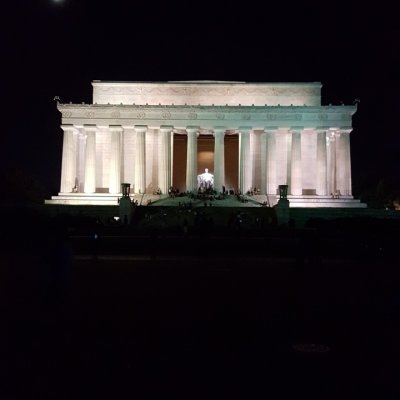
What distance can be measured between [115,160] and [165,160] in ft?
22.0

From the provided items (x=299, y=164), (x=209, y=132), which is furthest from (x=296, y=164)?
(x=209, y=132)

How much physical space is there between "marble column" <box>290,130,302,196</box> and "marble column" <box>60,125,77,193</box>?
29028 millimetres

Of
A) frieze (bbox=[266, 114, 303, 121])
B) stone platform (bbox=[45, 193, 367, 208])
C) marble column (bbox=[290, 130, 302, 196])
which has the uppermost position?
frieze (bbox=[266, 114, 303, 121])

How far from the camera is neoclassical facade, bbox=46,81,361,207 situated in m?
75.4

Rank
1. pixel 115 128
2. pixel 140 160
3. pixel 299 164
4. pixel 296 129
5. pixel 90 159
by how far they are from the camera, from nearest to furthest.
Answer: pixel 296 129 → pixel 299 164 → pixel 115 128 → pixel 140 160 → pixel 90 159

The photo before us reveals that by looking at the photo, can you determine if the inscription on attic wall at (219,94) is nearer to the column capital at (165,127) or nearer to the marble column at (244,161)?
the column capital at (165,127)

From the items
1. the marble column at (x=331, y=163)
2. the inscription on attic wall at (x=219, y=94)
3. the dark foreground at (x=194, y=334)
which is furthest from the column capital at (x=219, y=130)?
the dark foreground at (x=194, y=334)

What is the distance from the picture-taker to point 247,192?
74688 millimetres

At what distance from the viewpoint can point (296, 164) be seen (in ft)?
249

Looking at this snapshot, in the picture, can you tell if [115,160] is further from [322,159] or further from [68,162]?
[322,159]

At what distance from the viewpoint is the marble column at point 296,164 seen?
7575cm

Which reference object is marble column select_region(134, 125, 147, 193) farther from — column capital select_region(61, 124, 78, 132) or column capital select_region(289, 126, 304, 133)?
column capital select_region(289, 126, 304, 133)

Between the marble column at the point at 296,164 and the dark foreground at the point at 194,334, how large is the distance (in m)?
52.6

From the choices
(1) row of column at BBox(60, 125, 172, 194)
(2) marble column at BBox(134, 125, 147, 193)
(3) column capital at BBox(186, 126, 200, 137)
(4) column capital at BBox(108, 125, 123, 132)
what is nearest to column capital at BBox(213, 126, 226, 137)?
(3) column capital at BBox(186, 126, 200, 137)
